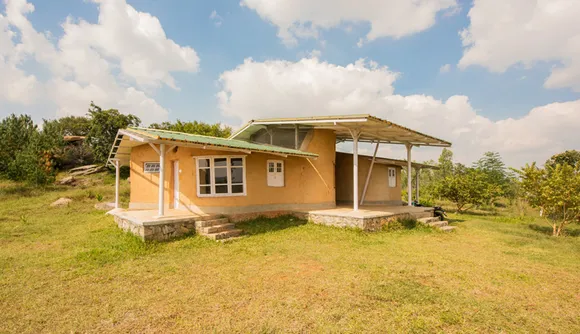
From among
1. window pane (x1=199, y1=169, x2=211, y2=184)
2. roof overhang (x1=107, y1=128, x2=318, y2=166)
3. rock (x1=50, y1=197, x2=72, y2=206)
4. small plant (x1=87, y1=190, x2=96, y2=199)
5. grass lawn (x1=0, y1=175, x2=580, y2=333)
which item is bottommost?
grass lawn (x1=0, y1=175, x2=580, y2=333)

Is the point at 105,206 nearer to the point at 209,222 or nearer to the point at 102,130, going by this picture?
the point at 209,222

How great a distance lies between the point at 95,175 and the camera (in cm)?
3097

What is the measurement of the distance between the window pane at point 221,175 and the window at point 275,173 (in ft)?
6.55

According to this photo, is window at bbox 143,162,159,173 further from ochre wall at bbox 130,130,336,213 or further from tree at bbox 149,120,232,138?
tree at bbox 149,120,232,138

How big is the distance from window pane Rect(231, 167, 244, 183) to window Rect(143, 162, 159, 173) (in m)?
4.34

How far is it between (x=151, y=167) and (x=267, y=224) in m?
6.53

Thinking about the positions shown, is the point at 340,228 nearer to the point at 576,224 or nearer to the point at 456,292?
the point at 456,292

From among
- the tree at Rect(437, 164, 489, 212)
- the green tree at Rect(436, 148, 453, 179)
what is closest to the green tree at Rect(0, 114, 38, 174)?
the tree at Rect(437, 164, 489, 212)

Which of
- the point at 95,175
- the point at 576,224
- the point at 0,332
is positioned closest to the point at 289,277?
the point at 0,332

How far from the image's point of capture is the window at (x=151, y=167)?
1361 centimetres

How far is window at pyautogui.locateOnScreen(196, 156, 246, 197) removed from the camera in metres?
11.6

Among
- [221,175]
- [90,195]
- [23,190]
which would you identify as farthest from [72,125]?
[221,175]

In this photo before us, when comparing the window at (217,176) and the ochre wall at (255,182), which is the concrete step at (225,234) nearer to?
the ochre wall at (255,182)

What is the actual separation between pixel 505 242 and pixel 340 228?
6.00 m
